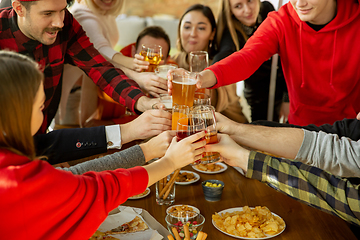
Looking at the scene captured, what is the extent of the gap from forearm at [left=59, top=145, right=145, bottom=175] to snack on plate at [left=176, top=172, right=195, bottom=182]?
0.34 metres

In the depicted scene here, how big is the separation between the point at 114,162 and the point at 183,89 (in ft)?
1.35

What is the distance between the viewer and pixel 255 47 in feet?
6.07

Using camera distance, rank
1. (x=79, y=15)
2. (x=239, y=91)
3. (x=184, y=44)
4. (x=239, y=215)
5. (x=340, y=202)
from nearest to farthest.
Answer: (x=340, y=202) < (x=239, y=215) < (x=79, y=15) < (x=184, y=44) < (x=239, y=91)

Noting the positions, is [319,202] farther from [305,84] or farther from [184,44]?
[184,44]


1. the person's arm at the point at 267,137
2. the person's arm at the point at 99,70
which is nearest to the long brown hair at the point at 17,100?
the person's arm at the point at 267,137

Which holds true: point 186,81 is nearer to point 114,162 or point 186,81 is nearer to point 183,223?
point 114,162

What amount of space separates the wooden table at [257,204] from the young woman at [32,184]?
47 centimetres

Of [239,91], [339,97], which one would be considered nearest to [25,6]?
[339,97]

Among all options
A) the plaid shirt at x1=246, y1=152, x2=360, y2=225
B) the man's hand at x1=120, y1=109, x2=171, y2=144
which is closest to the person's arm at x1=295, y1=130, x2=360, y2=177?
the plaid shirt at x1=246, y1=152, x2=360, y2=225

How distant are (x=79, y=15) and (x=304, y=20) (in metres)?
1.58

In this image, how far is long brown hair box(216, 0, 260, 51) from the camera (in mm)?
2682

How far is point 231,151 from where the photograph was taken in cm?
131

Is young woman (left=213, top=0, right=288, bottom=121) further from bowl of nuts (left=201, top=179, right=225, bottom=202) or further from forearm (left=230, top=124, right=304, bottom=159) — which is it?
bowl of nuts (left=201, top=179, right=225, bottom=202)

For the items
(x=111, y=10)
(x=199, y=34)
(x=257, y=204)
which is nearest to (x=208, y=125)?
(x=257, y=204)
